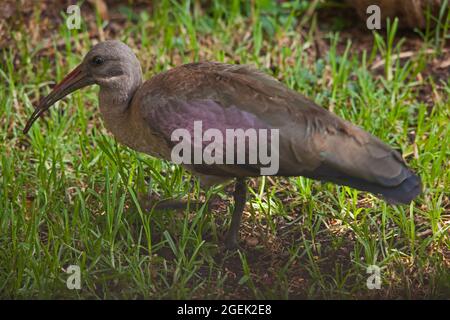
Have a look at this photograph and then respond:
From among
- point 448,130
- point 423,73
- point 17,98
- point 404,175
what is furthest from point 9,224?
point 423,73

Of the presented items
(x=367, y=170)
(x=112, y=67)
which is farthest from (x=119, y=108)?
(x=367, y=170)

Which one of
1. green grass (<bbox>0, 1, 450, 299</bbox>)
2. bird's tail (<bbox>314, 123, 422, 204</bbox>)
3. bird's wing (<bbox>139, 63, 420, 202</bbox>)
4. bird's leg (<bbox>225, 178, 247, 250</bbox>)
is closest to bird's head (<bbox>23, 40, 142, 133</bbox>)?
bird's wing (<bbox>139, 63, 420, 202</bbox>)

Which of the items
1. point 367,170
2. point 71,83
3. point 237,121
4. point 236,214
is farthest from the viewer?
point 71,83

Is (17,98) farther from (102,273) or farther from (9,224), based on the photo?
(102,273)

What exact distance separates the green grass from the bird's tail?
0.41 metres

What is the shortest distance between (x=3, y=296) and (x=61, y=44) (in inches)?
90.4

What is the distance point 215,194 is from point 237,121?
0.74m

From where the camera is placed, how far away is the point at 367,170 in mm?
3604

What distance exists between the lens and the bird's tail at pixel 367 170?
3604mm

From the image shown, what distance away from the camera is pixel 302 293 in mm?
3719

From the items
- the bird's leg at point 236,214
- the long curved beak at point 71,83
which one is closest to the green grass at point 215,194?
the bird's leg at point 236,214

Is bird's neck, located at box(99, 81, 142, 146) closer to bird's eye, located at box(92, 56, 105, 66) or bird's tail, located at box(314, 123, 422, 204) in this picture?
bird's eye, located at box(92, 56, 105, 66)

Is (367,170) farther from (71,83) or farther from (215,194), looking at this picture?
(71,83)

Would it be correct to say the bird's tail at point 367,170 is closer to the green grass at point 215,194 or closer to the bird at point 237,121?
the bird at point 237,121
